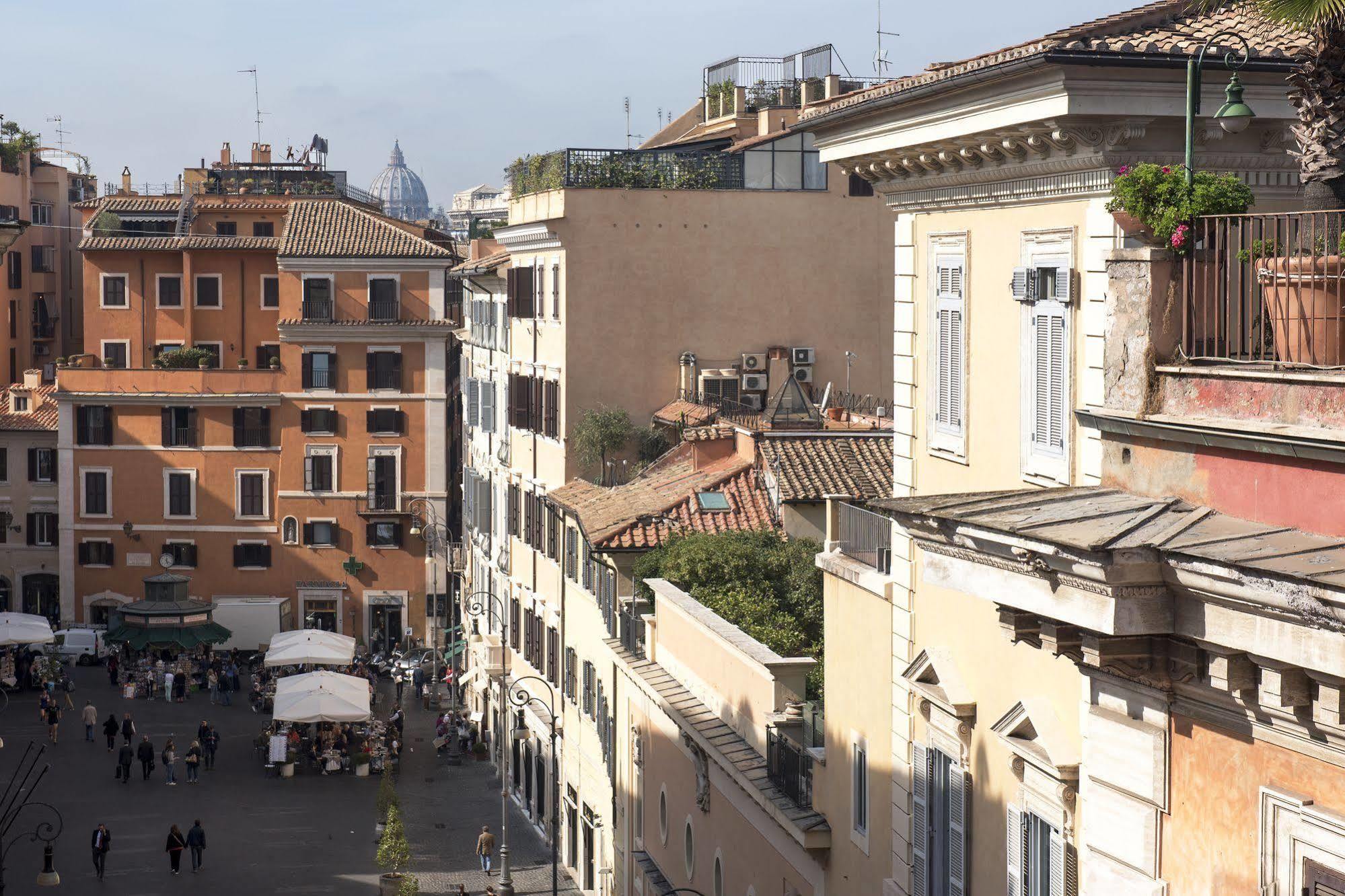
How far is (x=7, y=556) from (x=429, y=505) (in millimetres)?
16095

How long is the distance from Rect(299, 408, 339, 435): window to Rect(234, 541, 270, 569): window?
4.36 meters

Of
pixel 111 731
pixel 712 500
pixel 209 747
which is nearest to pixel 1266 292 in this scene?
pixel 712 500

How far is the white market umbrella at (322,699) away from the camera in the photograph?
43.4 m

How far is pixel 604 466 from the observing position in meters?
37.6

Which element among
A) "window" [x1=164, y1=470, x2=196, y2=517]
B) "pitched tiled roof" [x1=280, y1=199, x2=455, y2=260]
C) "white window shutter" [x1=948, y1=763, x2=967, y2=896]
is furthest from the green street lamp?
"window" [x1=164, y1=470, x2=196, y2=517]

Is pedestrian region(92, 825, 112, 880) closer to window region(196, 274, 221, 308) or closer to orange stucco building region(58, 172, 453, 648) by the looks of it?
orange stucco building region(58, 172, 453, 648)

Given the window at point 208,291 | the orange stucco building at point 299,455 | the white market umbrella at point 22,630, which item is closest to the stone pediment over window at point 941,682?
the white market umbrella at point 22,630

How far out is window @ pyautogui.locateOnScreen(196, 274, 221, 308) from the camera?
65.0m

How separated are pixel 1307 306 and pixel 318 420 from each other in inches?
2175

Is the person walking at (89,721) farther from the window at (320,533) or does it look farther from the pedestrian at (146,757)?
the window at (320,533)

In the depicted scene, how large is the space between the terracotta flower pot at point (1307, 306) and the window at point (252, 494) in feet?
183

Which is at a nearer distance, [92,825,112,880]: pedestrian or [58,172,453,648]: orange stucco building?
[92,825,112,880]: pedestrian

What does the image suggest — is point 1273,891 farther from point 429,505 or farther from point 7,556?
point 7,556

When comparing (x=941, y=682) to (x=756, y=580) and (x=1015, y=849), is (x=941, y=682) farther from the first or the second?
(x=756, y=580)
